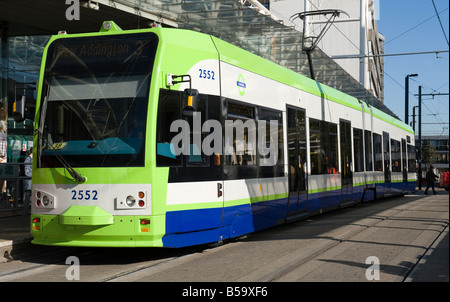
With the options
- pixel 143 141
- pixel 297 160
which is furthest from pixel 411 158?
pixel 143 141

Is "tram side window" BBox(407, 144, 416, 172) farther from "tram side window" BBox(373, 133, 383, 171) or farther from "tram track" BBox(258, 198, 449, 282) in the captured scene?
"tram track" BBox(258, 198, 449, 282)

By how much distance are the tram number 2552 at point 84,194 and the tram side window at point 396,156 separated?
18032 millimetres

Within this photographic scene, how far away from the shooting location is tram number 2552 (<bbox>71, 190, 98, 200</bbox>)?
845 centimetres

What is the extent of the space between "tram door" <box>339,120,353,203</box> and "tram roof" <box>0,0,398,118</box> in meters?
4.92

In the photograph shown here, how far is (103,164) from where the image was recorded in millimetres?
8438

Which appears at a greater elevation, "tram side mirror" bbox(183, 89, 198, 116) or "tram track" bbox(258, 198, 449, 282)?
"tram side mirror" bbox(183, 89, 198, 116)

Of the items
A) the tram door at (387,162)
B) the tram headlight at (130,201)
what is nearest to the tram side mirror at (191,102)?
the tram headlight at (130,201)

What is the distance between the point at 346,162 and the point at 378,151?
201 inches

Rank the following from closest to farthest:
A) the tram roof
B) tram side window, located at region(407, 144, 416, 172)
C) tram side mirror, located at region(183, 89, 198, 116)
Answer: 1. tram side mirror, located at region(183, 89, 198, 116)
2. the tram roof
3. tram side window, located at region(407, 144, 416, 172)

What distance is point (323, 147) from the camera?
1478 cm

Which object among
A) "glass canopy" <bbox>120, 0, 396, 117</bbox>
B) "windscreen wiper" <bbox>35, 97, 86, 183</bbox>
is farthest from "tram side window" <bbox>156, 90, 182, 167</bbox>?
"glass canopy" <bbox>120, 0, 396, 117</bbox>

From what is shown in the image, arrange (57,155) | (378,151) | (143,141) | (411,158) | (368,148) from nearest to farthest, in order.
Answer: (143,141)
(57,155)
(368,148)
(378,151)
(411,158)

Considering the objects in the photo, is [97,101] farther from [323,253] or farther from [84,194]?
[323,253]
